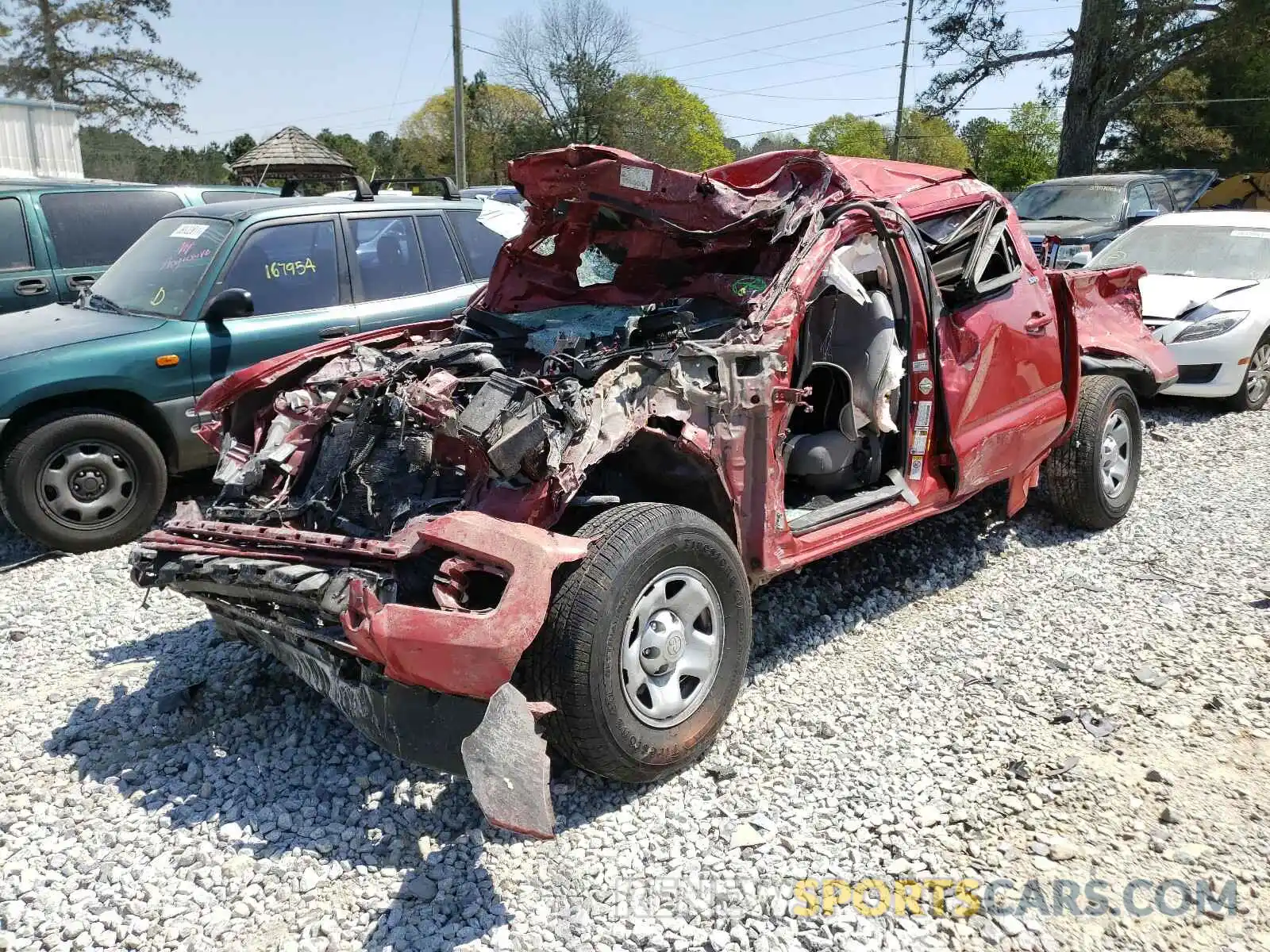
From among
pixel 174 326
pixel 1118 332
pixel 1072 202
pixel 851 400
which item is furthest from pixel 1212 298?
pixel 174 326

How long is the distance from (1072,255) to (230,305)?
9458 millimetres

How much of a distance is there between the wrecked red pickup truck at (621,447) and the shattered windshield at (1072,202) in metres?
8.60

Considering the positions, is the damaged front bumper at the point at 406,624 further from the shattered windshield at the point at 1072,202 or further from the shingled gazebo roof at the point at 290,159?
the shingled gazebo roof at the point at 290,159

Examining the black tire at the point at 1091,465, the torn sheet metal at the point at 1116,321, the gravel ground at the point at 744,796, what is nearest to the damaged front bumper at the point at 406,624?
the gravel ground at the point at 744,796

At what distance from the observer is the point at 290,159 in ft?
63.1

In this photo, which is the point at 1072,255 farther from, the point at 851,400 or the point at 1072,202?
the point at 851,400

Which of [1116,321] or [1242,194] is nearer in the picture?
[1116,321]

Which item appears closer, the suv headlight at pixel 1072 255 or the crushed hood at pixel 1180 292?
the crushed hood at pixel 1180 292

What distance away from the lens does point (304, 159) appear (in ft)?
62.4

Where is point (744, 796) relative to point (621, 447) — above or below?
below

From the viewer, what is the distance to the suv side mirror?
5.49 metres

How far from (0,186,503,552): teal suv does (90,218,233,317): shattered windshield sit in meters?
0.01

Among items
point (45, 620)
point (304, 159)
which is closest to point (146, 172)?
point (304, 159)

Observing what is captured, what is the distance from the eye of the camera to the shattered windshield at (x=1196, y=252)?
849cm
